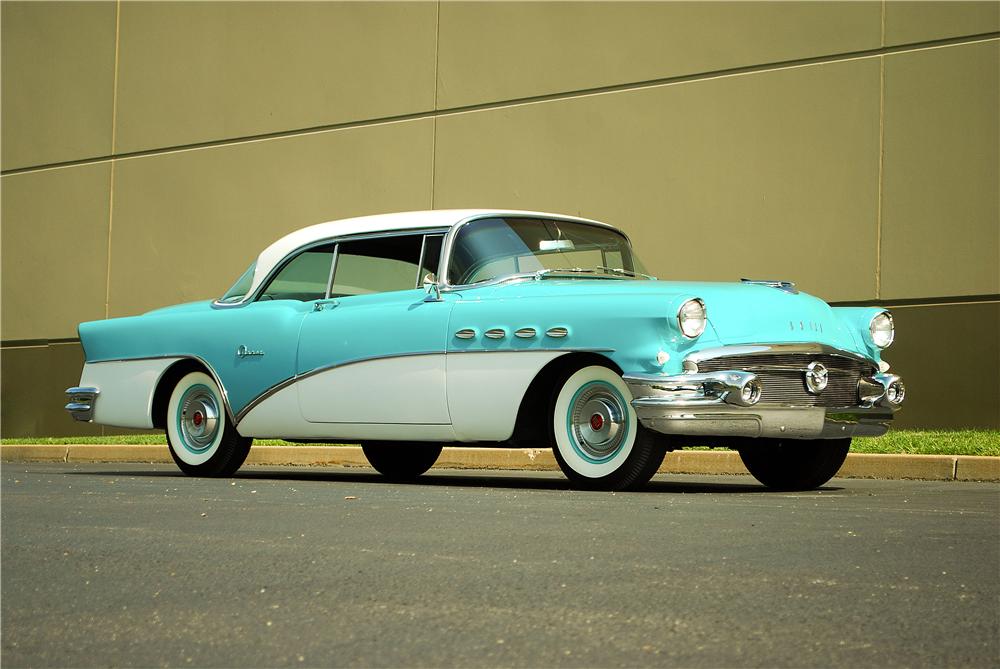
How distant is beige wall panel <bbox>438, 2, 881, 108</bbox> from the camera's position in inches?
524

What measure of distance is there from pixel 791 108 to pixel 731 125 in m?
0.63

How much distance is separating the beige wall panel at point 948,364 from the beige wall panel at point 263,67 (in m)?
6.36

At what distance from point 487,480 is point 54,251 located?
12158 mm

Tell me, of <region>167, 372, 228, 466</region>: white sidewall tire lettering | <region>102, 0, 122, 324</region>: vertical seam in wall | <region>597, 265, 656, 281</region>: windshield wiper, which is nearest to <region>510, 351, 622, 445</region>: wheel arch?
<region>597, 265, 656, 281</region>: windshield wiper

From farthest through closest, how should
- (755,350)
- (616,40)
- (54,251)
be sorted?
(54,251)
(616,40)
(755,350)

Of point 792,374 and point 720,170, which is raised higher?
point 720,170

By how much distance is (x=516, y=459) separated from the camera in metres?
11.1

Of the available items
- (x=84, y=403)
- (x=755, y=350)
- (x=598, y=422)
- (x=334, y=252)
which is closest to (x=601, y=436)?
(x=598, y=422)

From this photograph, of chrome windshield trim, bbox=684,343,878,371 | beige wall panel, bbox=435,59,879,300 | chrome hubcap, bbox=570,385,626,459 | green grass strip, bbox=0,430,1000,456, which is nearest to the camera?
chrome windshield trim, bbox=684,343,878,371

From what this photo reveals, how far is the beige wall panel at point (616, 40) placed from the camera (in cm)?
1332

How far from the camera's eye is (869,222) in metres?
12.8

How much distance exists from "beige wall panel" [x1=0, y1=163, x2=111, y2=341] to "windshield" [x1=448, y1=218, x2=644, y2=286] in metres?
11.5

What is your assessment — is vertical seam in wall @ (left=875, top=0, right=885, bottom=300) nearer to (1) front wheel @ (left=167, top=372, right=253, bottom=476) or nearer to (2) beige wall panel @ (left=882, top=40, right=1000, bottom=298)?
(2) beige wall panel @ (left=882, top=40, right=1000, bottom=298)

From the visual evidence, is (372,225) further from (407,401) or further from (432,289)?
(407,401)
